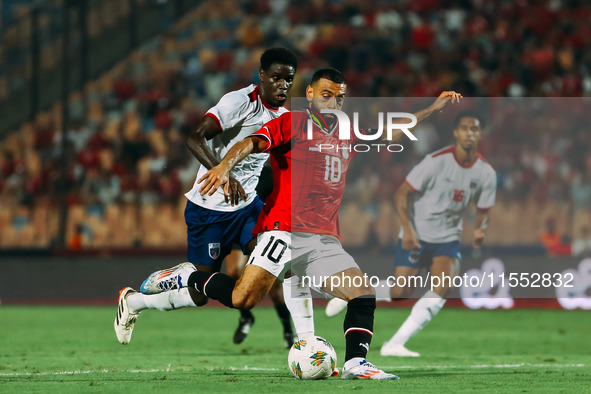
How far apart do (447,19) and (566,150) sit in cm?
526

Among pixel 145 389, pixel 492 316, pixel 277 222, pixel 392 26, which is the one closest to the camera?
pixel 145 389

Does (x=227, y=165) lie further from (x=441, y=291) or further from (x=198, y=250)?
(x=441, y=291)

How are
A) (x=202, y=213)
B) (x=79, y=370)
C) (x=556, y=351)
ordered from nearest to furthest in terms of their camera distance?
(x=79, y=370), (x=202, y=213), (x=556, y=351)

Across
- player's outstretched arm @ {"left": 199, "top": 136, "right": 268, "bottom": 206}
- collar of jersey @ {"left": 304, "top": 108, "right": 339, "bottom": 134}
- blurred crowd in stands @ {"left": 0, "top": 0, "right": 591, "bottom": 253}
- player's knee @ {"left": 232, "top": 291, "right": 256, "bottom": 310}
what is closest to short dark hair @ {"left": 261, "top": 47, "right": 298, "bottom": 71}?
collar of jersey @ {"left": 304, "top": 108, "right": 339, "bottom": 134}

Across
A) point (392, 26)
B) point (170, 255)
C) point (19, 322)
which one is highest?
point (392, 26)

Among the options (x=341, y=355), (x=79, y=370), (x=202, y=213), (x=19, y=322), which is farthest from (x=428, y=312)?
(x=19, y=322)

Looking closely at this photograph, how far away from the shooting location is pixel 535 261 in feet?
41.3

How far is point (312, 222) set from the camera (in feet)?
20.3

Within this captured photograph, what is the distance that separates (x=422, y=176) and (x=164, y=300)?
2.72m

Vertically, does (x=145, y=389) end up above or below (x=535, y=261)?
below

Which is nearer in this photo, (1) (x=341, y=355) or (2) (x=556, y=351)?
(1) (x=341, y=355)

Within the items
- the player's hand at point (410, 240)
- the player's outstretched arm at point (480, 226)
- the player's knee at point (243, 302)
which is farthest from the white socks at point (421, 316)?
the player's knee at point (243, 302)

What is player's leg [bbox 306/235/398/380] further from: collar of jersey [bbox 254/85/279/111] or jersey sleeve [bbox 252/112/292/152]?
collar of jersey [bbox 254/85/279/111]

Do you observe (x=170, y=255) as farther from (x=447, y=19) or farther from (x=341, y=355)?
(x=447, y=19)
